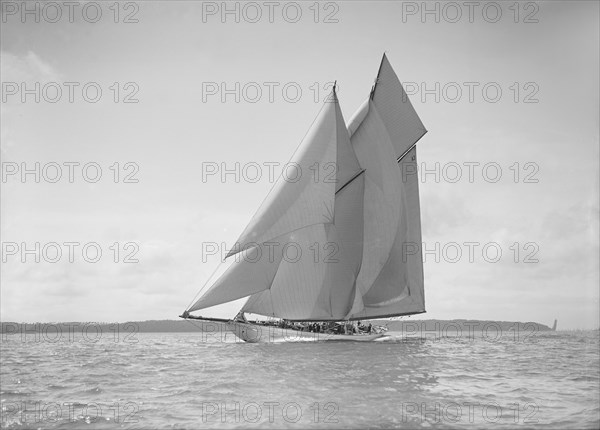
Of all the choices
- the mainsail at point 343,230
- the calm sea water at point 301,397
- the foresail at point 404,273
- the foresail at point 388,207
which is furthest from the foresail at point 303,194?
the calm sea water at point 301,397

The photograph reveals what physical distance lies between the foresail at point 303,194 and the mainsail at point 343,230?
7 centimetres

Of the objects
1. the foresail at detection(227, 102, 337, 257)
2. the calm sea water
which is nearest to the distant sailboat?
the foresail at detection(227, 102, 337, 257)

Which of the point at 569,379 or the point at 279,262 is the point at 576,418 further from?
the point at 279,262

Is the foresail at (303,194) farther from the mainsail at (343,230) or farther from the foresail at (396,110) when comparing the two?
the foresail at (396,110)

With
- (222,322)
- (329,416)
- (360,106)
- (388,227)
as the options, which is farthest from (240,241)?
(329,416)

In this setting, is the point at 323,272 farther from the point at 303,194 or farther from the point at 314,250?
the point at 303,194

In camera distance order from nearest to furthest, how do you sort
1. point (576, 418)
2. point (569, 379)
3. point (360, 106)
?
1. point (576, 418)
2. point (569, 379)
3. point (360, 106)

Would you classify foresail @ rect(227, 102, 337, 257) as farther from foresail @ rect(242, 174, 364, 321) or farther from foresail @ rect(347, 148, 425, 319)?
foresail @ rect(347, 148, 425, 319)

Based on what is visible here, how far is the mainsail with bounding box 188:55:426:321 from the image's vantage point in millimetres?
38500

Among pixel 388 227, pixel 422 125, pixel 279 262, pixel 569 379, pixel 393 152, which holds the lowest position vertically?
pixel 569 379

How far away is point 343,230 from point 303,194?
19.5 ft

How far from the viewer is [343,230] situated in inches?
1713

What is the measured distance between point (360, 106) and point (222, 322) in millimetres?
20932

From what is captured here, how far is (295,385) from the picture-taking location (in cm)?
1638
